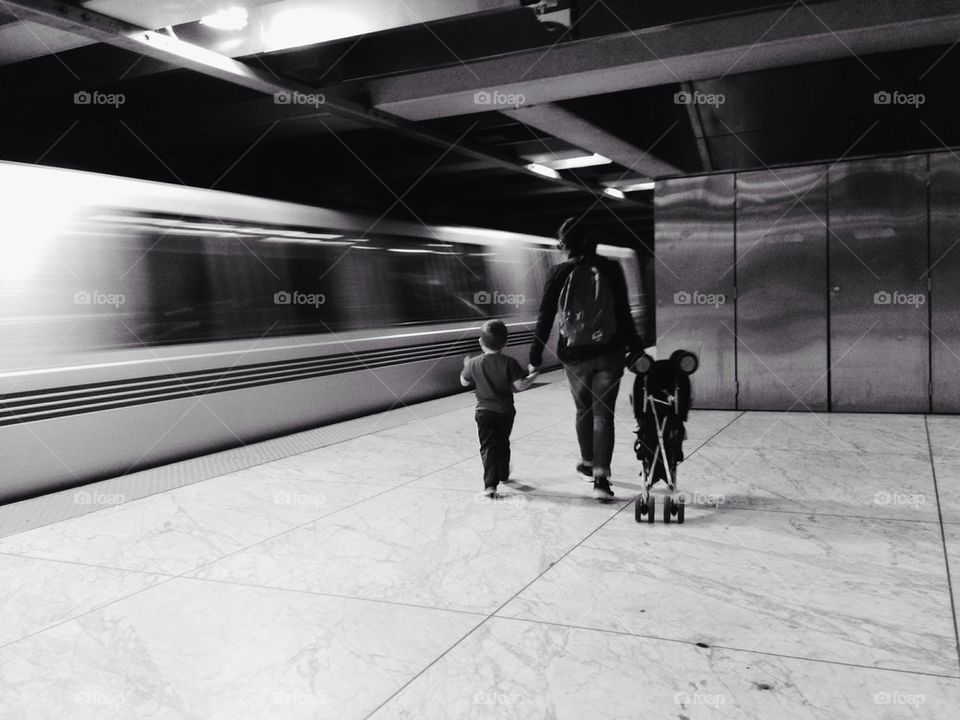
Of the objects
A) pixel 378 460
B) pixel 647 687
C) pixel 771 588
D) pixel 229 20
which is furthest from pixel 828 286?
pixel 647 687

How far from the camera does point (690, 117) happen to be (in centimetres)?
1024

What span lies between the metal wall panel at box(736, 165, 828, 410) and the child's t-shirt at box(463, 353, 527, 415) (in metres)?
4.38

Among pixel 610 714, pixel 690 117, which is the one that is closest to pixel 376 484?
pixel 610 714

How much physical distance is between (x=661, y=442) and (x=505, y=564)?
1.31 m

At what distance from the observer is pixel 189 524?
16.0ft

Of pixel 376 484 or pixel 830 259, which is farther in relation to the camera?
pixel 830 259

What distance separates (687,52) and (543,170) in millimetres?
5588

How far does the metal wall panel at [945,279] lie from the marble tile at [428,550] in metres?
5.07

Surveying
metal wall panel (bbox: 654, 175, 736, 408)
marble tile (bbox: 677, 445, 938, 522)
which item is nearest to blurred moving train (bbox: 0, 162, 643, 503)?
metal wall panel (bbox: 654, 175, 736, 408)

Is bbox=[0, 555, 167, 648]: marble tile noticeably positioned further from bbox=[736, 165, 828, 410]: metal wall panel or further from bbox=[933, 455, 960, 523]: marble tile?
bbox=[736, 165, 828, 410]: metal wall panel

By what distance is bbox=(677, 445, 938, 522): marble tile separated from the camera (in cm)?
486

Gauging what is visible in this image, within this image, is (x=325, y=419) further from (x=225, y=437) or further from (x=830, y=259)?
(x=830, y=259)

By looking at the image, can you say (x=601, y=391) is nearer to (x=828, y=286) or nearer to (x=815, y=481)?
(x=815, y=481)

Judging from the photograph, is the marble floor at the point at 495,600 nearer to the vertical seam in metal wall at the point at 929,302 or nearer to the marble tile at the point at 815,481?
the marble tile at the point at 815,481
